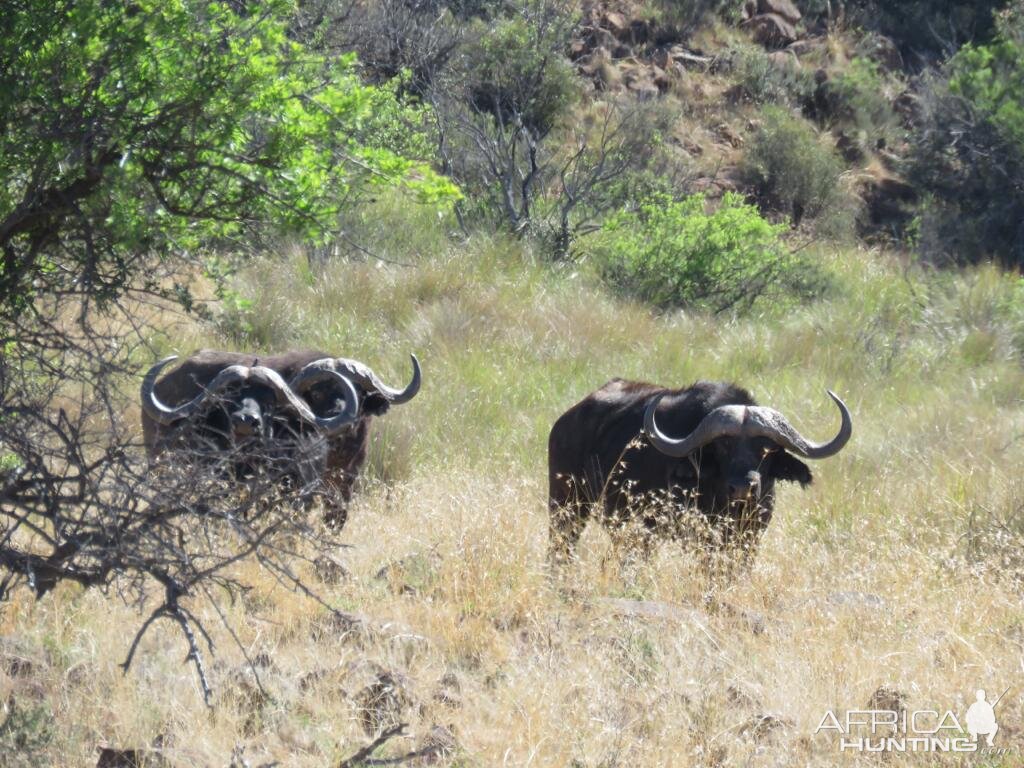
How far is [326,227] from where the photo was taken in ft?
17.5

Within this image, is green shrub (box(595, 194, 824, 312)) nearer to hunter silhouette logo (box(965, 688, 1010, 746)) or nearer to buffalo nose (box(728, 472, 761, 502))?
buffalo nose (box(728, 472, 761, 502))

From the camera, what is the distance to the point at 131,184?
469 cm

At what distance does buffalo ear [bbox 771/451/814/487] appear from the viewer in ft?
28.4

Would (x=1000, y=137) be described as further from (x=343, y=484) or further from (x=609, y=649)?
(x=609, y=649)

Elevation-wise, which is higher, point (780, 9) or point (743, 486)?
point (743, 486)

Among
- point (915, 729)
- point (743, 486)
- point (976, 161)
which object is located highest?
point (915, 729)

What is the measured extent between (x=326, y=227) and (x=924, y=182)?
25.1 metres

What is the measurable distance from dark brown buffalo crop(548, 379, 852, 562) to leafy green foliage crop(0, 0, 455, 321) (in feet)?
11.2

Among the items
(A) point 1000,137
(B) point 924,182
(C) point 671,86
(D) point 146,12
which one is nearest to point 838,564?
(D) point 146,12

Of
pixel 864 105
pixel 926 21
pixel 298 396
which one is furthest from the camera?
pixel 926 21

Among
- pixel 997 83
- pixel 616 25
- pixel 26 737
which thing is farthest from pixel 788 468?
pixel 616 25

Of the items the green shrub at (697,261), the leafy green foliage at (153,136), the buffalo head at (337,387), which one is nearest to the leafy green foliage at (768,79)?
the green shrub at (697,261)

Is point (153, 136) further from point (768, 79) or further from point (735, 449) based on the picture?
point (768, 79)

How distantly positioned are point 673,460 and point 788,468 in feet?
2.45
